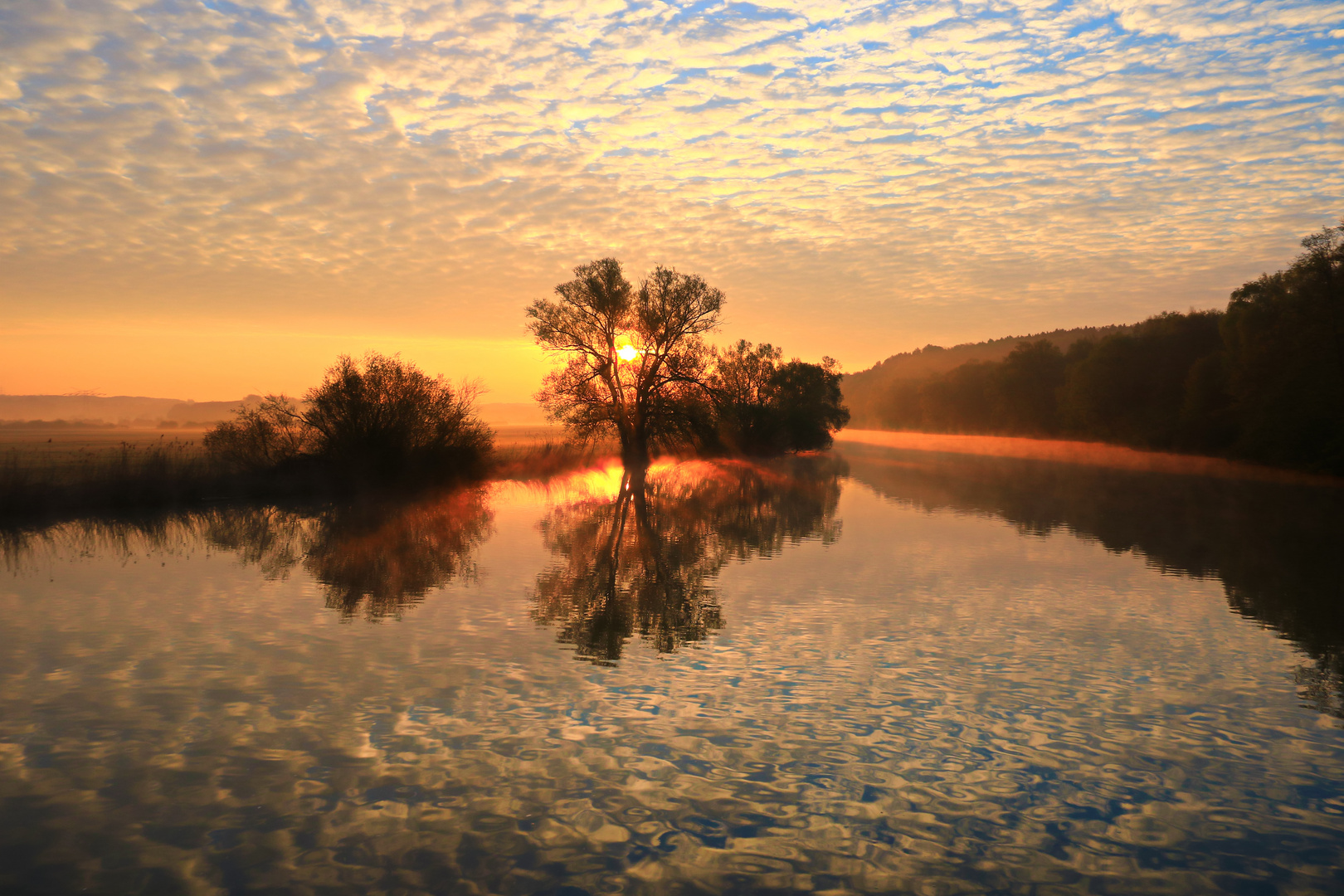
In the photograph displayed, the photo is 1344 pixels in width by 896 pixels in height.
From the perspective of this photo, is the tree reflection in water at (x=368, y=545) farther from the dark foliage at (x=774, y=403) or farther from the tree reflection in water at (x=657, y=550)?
the dark foliage at (x=774, y=403)

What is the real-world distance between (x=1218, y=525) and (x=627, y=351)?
34758mm

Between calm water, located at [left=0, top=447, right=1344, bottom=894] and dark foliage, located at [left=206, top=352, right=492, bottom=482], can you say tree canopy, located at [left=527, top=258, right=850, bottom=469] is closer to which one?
dark foliage, located at [left=206, top=352, right=492, bottom=482]

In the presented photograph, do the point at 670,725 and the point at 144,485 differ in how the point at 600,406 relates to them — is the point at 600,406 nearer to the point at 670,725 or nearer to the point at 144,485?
the point at 144,485

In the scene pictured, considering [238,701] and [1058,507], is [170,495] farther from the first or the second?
[1058,507]

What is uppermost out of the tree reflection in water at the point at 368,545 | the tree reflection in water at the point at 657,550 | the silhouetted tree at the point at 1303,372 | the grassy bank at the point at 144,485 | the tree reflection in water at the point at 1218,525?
the silhouetted tree at the point at 1303,372

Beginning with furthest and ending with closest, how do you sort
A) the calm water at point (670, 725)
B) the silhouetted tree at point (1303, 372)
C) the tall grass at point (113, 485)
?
the silhouetted tree at point (1303, 372), the tall grass at point (113, 485), the calm water at point (670, 725)

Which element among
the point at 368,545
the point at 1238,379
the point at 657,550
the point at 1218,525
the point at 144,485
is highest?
the point at 1238,379

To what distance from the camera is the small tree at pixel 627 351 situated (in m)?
50.0

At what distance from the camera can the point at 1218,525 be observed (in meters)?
20.8

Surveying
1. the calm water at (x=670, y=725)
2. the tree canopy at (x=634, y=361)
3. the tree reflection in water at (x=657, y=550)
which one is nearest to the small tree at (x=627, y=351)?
the tree canopy at (x=634, y=361)

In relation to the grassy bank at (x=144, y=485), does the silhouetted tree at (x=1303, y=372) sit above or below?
above

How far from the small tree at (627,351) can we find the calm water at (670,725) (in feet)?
117

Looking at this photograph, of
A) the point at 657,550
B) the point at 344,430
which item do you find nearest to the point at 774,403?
the point at 344,430

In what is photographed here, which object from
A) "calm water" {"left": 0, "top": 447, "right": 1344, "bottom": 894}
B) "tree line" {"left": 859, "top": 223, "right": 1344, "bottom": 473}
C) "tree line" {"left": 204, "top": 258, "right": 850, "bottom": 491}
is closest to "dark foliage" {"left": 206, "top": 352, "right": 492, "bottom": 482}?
"tree line" {"left": 204, "top": 258, "right": 850, "bottom": 491}
